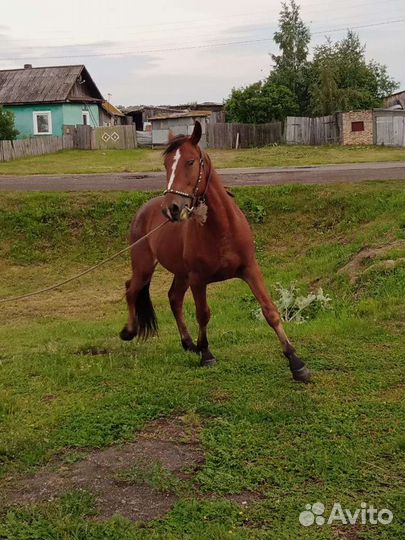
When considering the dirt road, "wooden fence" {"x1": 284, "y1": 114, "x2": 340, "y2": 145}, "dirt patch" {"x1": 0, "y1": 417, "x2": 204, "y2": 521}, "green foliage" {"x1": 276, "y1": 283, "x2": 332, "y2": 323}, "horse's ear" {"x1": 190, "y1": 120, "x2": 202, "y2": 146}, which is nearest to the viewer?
"dirt patch" {"x1": 0, "y1": 417, "x2": 204, "y2": 521}

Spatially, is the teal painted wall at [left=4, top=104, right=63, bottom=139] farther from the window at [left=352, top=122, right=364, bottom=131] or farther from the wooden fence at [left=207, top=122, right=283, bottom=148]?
the window at [left=352, top=122, right=364, bottom=131]

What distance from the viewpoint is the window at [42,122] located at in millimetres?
42125

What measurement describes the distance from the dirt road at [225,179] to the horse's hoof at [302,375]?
12.4 meters

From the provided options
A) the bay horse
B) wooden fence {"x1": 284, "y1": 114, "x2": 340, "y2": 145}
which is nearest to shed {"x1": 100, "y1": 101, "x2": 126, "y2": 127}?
wooden fence {"x1": 284, "y1": 114, "x2": 340, "y2": 145}

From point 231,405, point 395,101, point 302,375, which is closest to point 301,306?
point 302,375

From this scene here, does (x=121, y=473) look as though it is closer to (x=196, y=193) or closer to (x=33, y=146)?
(x=196, y=193)

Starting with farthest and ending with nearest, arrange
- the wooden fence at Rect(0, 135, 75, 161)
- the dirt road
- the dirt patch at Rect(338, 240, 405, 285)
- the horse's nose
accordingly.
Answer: the wooden fence at Rect(0, 135, 75, 161), the dirt road, the dirt patch at Rect(338, 240, 405, 285), the horse's nose

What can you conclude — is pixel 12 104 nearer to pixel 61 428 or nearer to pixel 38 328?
pixel 38 328

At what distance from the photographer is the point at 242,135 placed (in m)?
40.0

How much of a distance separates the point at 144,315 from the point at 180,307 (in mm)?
726

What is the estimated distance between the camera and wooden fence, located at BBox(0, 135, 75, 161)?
108ft

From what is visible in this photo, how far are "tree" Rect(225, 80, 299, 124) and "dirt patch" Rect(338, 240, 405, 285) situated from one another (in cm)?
3475

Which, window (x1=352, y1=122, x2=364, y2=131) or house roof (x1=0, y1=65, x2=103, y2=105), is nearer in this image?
window (x1=352, y1=122, x2=364, y2=131)

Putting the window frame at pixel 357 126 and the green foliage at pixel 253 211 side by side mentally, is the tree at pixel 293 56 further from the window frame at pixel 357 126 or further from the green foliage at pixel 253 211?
the green foliage at pixel 253 211
